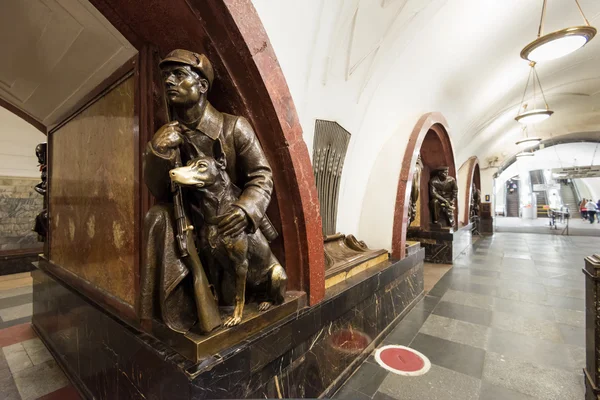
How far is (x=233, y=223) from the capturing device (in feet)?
3.79

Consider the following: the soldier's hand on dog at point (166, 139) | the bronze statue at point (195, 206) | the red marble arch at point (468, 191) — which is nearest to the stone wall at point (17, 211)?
the bronze statue at point (195, 206)

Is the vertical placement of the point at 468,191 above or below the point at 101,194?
above

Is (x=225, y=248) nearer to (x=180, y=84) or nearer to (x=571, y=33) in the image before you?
(x=180, y=84)

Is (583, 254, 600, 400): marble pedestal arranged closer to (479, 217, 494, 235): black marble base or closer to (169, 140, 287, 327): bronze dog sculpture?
(169, 140, 287, 327): bronze dog sculpture

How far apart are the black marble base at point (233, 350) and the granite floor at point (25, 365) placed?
0.26 ft

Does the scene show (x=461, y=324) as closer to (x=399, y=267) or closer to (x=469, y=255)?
(x=399, y=267)

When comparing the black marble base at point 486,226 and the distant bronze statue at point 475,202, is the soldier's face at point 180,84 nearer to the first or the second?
the distant bronze statue at point 475,202

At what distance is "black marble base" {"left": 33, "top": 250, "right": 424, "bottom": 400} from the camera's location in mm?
1181

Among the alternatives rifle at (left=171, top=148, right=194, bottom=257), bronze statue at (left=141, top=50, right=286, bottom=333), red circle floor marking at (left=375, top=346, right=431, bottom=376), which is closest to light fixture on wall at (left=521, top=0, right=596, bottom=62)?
red circle floor marking at (left=375, top=346, right=431, bottom=376)

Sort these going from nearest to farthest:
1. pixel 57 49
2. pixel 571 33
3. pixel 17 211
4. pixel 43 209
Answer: pixel 57 49 → pixel 43 209 → pixel 571 33 → pixel 17 211

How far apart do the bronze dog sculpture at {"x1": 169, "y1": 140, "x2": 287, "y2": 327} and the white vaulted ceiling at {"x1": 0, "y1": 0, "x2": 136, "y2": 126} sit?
1.04m

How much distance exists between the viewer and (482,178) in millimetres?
13000

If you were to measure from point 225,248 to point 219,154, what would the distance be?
45 centimetres

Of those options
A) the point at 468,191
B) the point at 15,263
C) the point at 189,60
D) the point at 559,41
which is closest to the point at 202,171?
the point at 189,60
